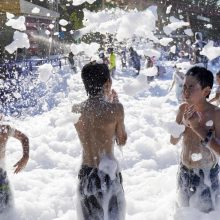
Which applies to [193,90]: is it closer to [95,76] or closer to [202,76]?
[202,76]

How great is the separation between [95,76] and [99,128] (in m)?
0.38

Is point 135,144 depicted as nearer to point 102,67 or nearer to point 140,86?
point 140,86

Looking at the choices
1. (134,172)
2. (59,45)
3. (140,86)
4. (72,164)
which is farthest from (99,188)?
(59,45)

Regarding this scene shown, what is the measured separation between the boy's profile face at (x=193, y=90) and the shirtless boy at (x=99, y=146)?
0.66 meters

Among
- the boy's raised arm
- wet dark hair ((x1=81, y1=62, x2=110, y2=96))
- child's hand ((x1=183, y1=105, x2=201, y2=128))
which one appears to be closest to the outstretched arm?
wet dark hair ((x1=81, y1=62, x2=110, y2=96))

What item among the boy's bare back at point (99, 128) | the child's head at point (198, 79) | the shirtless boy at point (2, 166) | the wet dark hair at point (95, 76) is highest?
the wet dark hair at point (95, 76)

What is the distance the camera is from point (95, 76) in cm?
292

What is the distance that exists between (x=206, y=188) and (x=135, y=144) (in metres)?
4.56

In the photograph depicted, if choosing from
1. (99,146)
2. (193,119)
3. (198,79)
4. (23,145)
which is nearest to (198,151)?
(193,119)

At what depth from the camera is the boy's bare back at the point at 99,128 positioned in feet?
9.53

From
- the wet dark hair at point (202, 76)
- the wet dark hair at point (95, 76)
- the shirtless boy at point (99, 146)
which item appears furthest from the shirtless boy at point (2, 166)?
the wet dark hair at point (202, 76)

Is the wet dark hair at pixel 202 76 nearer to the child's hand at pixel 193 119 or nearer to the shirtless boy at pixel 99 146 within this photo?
the child's hand at pixel 193 119

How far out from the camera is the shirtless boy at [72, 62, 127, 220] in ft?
9.58

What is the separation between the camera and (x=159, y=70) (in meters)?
18.9
